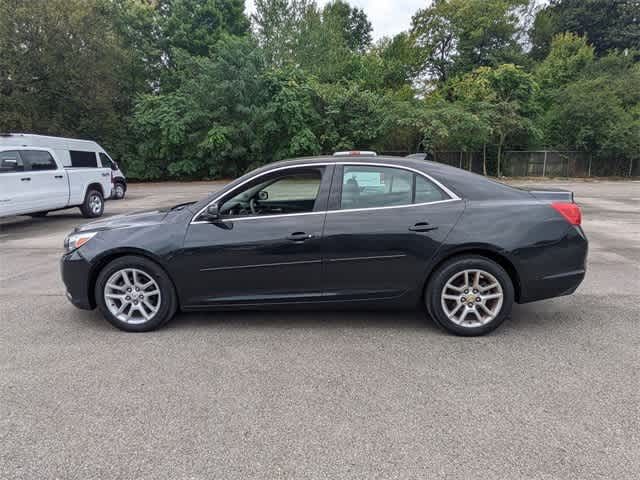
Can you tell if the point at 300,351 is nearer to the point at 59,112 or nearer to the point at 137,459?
the point at 137,459

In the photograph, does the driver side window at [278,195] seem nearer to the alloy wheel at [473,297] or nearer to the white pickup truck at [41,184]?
the alloy wheel at [473,297]

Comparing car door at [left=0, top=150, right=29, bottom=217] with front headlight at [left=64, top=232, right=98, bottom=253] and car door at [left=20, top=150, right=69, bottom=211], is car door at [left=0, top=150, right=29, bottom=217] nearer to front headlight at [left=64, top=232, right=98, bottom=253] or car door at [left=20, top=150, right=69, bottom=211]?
car door at [left=20, top=150, right=69, bottom=211]

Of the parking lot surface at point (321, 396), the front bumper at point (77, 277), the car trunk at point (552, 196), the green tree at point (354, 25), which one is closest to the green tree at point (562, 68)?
the green tree at point (354, 25)

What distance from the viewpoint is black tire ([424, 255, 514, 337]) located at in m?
3.84

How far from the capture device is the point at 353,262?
3.90m

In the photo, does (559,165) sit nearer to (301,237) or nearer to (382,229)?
(382,229)

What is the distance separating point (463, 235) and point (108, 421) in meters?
3.06

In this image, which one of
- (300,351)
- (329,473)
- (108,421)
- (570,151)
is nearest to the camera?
(329,473)

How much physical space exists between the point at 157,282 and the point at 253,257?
95 cm

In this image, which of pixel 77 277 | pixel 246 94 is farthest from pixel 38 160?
pixel 246 94

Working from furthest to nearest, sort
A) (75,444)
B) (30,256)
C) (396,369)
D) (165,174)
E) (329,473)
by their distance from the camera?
1. (165,174)
2. (30,256)
3. (396,369)
4. (75,444)
5. (329,473)

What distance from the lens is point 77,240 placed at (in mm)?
4117

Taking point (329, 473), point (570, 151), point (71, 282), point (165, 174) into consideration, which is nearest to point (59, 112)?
point (165, 174)

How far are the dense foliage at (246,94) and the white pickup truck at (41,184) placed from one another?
1385 cm
